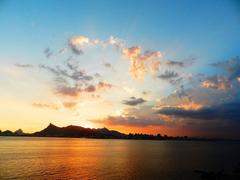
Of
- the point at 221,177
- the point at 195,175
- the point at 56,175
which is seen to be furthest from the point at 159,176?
the point at 56,175

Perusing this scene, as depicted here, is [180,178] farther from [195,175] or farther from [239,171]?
[239,171]

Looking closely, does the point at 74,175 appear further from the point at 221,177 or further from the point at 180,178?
the point at 221,177

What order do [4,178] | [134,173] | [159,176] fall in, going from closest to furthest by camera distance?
[4,178], [159,176], [134,173]

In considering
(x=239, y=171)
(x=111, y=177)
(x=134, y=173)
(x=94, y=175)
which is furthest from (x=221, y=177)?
(x=94, y=175)

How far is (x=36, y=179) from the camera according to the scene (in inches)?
2488

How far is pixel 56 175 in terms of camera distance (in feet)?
231

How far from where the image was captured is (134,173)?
2945 inches

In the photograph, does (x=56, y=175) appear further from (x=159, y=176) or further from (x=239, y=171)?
(x=239, y=171)

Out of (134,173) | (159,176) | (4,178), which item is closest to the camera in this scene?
(4,178)

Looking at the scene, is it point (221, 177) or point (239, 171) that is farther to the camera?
point (239, 171)

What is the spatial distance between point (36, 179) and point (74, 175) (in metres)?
11.5

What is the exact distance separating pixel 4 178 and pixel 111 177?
26772mm

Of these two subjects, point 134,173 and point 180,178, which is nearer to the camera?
point 180,178

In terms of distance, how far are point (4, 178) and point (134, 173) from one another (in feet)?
114
